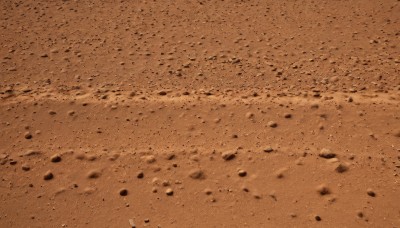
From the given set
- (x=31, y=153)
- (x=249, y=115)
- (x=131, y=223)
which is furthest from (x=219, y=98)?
(x=31, y=153)

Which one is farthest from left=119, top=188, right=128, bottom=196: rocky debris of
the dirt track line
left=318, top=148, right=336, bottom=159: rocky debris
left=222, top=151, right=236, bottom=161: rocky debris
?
left=318, top=148, right=336, bottom=159: rocky debris

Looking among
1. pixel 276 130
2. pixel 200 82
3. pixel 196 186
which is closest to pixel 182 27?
pixel 200 82

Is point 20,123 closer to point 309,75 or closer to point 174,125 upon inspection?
point 174,125

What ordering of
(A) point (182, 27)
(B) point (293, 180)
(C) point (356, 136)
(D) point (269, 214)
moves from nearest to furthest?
(D) point (269, 214) → (B) point (293, 180) → (C) point (356, 136) → (A) point (182, 27)

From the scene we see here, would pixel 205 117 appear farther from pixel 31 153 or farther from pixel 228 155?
pixel 31 153

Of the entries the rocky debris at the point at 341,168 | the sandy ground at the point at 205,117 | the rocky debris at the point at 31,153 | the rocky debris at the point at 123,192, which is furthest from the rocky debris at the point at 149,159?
the rocky debris at the point at 341,168
